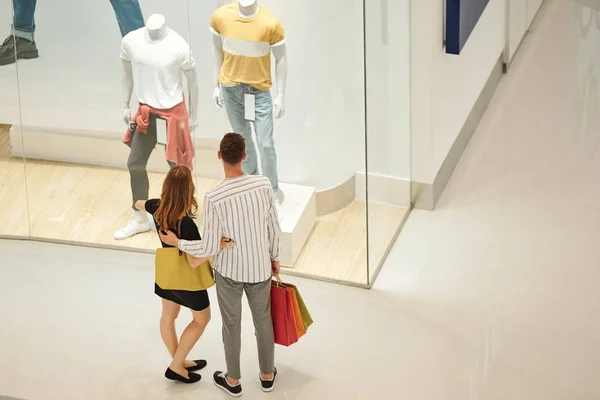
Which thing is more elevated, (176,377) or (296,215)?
(296,215)

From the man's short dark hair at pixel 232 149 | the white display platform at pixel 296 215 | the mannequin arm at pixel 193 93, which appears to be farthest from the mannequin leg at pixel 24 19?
the man's short dark hair at pixel 232 149

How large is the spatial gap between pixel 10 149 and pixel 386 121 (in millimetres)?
2447

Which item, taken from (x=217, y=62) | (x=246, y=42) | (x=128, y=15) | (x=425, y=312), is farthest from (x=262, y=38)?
(x=425, y=312)

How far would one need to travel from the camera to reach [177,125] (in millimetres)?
7449

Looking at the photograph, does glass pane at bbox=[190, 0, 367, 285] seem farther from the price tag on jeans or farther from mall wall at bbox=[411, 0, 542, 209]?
mall wall at bbox=[411, 0, 542, 209]

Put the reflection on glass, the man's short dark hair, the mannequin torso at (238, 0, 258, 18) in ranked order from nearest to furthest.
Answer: the man's short dark hair → the mannequin torso at (238, 0, 258, 18) → the reflection on glass

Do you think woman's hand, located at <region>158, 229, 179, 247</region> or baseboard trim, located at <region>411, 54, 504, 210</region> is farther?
baseboard trim, located at <region>411, 54, 504, 210</region>

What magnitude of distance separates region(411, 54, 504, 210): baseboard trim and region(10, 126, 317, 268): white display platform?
3.57 ft

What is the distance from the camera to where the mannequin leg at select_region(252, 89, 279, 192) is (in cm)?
714

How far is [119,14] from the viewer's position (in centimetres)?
731

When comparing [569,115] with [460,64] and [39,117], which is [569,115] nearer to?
[460,64]

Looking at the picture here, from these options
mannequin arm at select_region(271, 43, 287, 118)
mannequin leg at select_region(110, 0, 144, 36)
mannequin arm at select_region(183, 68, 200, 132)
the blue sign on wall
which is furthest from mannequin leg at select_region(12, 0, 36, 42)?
the blue sign on wall

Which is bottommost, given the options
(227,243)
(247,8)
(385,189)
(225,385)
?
(225,385)

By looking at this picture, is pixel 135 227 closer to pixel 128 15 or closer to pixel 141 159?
pixel 141 159
